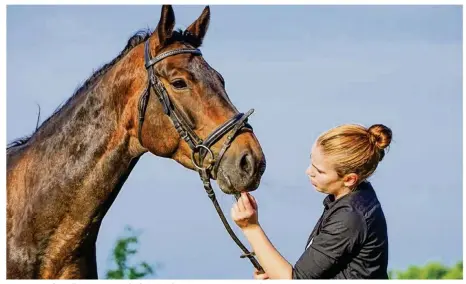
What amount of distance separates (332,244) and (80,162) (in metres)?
2.26

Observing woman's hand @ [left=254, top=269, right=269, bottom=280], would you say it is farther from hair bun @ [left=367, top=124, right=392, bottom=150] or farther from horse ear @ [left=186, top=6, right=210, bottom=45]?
horse ear @ [left=186, top=6, right=210, bottom=45]

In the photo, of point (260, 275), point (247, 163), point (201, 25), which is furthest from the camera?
point (201, 25)

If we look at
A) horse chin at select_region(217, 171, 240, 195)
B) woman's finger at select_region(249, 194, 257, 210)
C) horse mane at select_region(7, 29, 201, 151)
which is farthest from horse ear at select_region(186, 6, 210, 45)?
woman's finger at select_region(249, 194, 257, 210)

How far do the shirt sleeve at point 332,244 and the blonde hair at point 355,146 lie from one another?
215mm

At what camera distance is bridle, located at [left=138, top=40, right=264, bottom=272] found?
5207 millimetres

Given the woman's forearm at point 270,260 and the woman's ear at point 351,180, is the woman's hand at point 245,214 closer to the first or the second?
the woman's forearm at point 270,260

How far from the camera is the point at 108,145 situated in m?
5.56

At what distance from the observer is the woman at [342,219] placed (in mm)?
3883

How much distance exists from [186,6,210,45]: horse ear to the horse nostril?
4.00 ft

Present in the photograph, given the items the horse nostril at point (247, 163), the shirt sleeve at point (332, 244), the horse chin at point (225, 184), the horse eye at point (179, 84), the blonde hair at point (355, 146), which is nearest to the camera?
the shirt sleeve at point (332, 244)

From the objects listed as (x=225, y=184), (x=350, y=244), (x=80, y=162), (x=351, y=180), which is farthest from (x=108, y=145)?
(x=350, y=244)

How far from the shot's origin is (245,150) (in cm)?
512

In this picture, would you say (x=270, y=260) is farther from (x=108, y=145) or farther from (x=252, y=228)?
(x=108, y=145)

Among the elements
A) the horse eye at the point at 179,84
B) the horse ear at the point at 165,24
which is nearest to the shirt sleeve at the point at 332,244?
the horse eye at the point at 179,84
